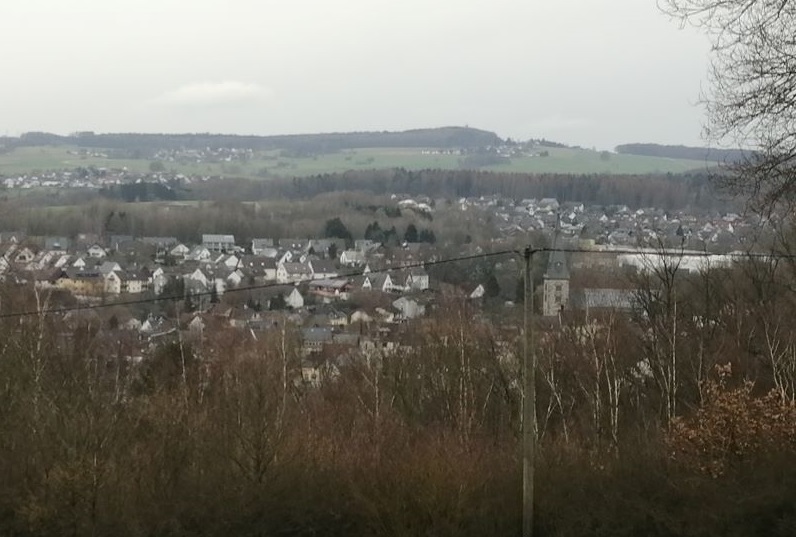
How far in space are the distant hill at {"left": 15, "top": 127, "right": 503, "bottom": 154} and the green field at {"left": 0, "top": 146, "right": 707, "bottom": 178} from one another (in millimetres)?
4902

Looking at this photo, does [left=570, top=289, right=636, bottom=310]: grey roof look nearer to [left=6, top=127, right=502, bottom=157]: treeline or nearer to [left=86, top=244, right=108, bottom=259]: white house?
[left=86, top=244, right=108, bottom=259]: white house

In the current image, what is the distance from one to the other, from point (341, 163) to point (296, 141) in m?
21.4

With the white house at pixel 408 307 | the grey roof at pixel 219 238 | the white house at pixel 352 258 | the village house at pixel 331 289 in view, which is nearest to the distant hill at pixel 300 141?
the grey roof at pixel 219 238

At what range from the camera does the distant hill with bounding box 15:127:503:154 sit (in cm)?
12738

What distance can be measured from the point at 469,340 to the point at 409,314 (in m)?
12.4

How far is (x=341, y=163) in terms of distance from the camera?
374ft

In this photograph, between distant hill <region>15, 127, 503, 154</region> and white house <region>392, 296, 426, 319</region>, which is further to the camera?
distant hill <region>15, 127, 503, 154</region>

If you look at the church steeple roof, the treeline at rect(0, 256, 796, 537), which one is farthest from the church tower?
the treeline at rect(0, 256, 796, 537)

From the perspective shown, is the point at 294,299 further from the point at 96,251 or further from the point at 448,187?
the point at 448,187

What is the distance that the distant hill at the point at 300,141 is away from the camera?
12738 centimetres

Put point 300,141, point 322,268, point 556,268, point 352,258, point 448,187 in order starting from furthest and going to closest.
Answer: point 300,141 < point 448,187 < point 352,258 < point 322,268 < point 556,268

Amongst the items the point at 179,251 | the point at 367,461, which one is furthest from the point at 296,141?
the point at 367,461

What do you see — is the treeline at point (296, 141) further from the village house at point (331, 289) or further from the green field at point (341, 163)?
the village house at point (331, 289)

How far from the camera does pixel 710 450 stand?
8.09 m
